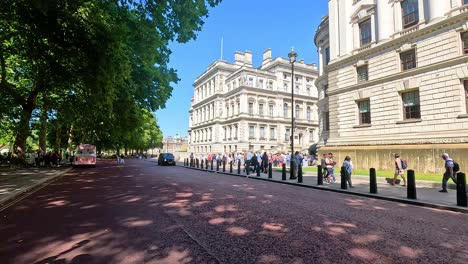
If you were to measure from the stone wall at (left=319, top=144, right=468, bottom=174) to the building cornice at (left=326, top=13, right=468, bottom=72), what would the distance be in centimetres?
751

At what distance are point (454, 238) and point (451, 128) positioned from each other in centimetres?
1603

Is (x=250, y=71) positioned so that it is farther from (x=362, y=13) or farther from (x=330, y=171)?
(x=330, y=171)

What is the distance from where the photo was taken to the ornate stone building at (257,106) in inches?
2685

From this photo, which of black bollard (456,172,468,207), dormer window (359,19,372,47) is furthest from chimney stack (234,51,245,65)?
black bollard (456,172,468,207)

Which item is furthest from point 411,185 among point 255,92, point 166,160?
point 255,92

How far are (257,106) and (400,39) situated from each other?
4839 cm

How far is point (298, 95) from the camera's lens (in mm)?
74375

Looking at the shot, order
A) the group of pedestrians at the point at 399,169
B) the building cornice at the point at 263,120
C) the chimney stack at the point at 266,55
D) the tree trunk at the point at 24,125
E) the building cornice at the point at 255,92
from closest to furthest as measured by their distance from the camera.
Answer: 1. the group of pedestrians at the point at 399,169
2. the tree trunk at the point at 24,125
3. the building cornice at the point at 263,120
4. the building cornice at the point at 255,92
5. the chimney stack at the point at 266,55

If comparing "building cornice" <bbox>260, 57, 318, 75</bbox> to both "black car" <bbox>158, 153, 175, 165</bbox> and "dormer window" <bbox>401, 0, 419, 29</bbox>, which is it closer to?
"black car" <bbox>158, 153, 175, 165</bbox>

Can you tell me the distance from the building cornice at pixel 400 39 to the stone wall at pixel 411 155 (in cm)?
751

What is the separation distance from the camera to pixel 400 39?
71.4 feet

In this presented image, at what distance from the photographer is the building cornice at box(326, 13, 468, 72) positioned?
18.7m

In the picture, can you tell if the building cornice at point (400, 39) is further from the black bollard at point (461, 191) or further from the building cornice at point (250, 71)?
the building cornice at point (250, 71)

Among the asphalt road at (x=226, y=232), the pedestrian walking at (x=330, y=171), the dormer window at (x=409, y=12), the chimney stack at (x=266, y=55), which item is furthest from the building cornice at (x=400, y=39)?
the chimney stack at (x=266, y=55)
